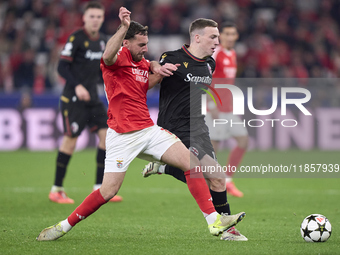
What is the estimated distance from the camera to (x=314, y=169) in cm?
1146

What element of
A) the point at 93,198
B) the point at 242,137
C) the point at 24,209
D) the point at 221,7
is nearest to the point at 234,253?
the point at 93,198

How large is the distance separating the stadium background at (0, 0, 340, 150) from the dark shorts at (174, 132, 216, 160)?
7.02m

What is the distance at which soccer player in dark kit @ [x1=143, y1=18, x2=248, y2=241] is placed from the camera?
565 centimetres

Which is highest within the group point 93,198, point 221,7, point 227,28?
point 221,7

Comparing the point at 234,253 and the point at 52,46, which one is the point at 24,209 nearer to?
the point at 234,253

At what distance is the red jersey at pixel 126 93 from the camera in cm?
531

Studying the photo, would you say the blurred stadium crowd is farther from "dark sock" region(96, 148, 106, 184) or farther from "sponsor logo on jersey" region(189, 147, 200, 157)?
"sponsor logo on jersey" region(189, 147, 200, 157)

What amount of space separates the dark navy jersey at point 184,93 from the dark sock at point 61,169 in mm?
2739

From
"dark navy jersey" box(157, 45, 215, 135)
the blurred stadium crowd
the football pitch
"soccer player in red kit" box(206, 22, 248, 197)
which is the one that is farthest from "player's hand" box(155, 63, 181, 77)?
the blurred stadium crowd

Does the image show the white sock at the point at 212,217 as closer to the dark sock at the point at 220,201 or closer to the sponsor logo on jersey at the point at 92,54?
the dark sock at the point at 220,201

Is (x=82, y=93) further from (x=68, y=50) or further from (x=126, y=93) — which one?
(x=126, y=93)

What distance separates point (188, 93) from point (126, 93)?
69 cm

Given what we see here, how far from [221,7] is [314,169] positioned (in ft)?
29.9

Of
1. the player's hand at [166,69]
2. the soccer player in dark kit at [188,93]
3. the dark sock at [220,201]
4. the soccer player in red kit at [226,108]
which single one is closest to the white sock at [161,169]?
the soccer player in dark kit at [188,93]
